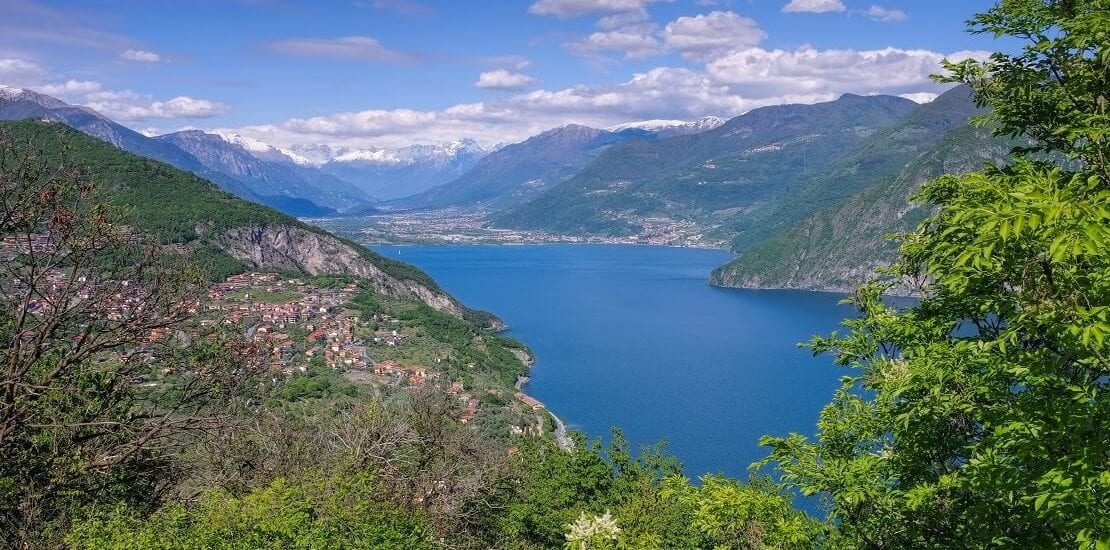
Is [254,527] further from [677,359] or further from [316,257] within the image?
[316,257]

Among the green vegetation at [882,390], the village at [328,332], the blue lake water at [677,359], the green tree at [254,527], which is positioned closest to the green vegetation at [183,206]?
the village at [328,332]

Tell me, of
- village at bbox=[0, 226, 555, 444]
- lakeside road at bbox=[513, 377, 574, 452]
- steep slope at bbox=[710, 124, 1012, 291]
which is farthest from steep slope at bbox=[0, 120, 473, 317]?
steep slope at bbox=[710, 124, 1012, 291]

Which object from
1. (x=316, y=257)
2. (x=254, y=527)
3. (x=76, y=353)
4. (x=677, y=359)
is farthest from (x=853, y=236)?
(x=76, y=353)

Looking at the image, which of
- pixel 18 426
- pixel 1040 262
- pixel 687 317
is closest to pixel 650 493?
pixel 18 426

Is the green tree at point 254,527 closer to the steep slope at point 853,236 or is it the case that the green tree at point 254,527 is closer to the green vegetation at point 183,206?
the green vegetation at point 183,206

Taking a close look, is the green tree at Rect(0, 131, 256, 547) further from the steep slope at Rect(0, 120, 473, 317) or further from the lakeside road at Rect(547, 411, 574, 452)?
the steep slope at Rect(0, 120, 473, 317)

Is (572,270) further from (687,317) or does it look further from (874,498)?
(874,498)
